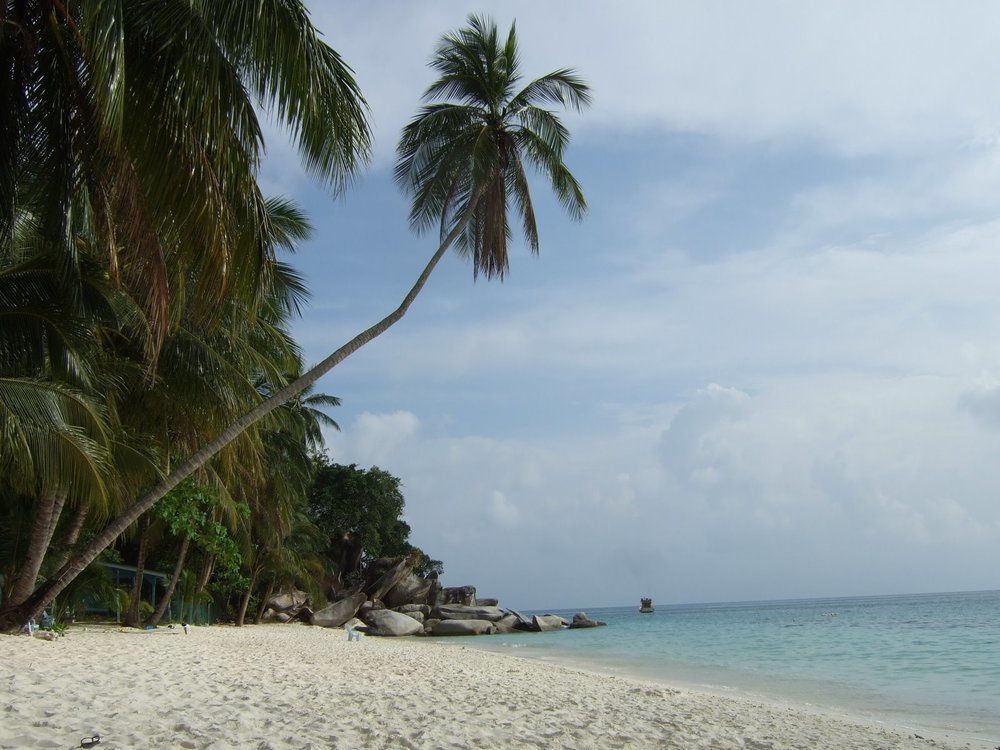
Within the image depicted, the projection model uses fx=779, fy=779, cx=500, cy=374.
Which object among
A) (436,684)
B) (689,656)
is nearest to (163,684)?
(436,684)

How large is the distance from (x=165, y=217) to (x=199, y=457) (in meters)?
5.10

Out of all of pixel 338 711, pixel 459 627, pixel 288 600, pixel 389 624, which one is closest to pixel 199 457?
pixel 338 711

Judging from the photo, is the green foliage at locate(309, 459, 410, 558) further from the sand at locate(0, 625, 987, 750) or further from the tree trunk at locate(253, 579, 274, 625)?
the sand at locate(0, 625, 987, 750)

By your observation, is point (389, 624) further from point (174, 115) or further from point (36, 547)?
point (174, 115)

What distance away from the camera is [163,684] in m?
7.55

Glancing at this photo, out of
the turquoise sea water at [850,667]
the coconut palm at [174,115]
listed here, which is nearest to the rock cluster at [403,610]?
the turquoise sea water at [850,667]

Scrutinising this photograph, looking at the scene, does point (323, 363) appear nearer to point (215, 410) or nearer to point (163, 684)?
point (215, 410)

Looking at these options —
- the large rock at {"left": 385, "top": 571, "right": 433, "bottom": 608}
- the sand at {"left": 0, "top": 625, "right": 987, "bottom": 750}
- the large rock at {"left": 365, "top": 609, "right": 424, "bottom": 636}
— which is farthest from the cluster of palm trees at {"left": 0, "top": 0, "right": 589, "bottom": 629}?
the large rock at {"left": 385, "top": 571, "right": 433, "bottom": 608}

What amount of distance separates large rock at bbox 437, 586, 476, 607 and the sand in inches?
1316

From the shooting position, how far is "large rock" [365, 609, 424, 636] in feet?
104

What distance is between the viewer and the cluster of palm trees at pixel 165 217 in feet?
17.9

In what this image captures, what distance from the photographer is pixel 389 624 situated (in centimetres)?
3188

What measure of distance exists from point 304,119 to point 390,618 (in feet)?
95.8

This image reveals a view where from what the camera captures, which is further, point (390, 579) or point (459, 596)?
point (459, 596)
